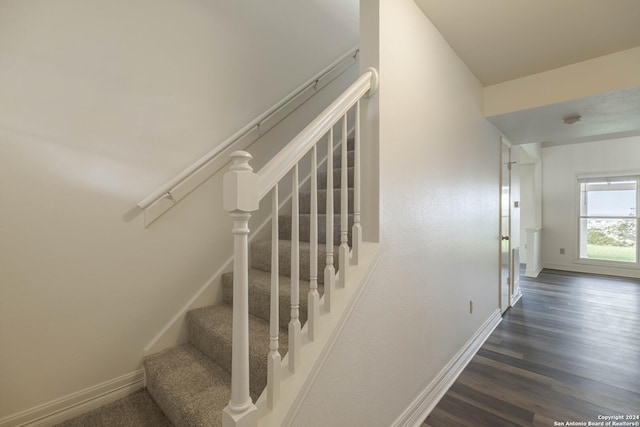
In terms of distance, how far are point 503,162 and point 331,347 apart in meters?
3.25

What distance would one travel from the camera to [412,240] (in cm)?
162

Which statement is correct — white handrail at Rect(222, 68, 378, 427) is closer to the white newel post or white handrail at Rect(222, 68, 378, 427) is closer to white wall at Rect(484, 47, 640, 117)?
the white newel post

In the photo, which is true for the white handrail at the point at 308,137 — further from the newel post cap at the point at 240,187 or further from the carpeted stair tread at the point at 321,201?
the carpeted stair tread at the point at 321,201

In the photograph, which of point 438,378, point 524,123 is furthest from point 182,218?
point 524,123

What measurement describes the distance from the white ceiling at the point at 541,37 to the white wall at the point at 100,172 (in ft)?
4.96

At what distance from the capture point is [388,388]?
1.45 m

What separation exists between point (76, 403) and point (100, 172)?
1.21 meters

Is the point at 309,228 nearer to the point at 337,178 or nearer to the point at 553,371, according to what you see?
the point at 337,178

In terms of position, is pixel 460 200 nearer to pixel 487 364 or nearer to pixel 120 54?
pixel 487 364

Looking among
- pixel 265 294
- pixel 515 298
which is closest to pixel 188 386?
pixel 265 294

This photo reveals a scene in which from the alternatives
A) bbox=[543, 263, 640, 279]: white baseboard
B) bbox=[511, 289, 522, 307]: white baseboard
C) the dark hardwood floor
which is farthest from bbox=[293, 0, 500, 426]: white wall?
bbox=[543, 263, 640, 279]: white baseboard

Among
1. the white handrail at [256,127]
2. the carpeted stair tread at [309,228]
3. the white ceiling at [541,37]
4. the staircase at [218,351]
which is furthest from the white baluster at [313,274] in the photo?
the white ceiling at [541,37]

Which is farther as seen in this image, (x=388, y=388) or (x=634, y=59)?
(x=634, y=59)

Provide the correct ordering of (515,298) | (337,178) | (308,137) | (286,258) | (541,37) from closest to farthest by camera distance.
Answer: (308,137) < (286,258) < (541,37) < (337,178) < (515,298)
